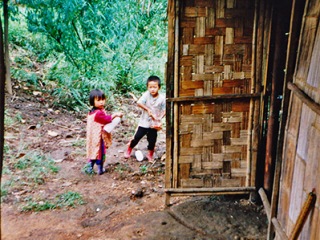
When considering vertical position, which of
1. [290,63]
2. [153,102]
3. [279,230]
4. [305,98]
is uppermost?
[290,63]

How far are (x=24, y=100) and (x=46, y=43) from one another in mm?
2010

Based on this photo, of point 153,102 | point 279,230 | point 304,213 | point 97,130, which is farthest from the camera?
point 153,102

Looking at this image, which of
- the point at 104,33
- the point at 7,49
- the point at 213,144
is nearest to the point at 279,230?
the point at 213,144

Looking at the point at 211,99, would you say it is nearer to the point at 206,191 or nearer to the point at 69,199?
the point at 206,191

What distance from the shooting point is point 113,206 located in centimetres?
416

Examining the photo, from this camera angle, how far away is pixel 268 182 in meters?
3.77

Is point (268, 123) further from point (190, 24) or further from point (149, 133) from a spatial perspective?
point (149, 133)

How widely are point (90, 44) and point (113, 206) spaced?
3.96 m

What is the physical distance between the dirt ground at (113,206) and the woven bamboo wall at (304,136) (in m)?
0.99

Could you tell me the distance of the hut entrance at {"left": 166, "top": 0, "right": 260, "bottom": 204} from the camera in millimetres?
3523

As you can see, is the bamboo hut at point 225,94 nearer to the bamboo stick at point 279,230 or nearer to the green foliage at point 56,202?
the bamboo stick at point 279,230

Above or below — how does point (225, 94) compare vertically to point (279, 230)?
above

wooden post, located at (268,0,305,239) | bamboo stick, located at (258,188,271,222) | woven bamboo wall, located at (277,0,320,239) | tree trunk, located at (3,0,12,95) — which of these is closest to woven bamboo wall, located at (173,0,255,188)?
bamboo stick, located at (258,188,271,222)

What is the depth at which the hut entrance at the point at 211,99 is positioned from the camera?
11.6ft
